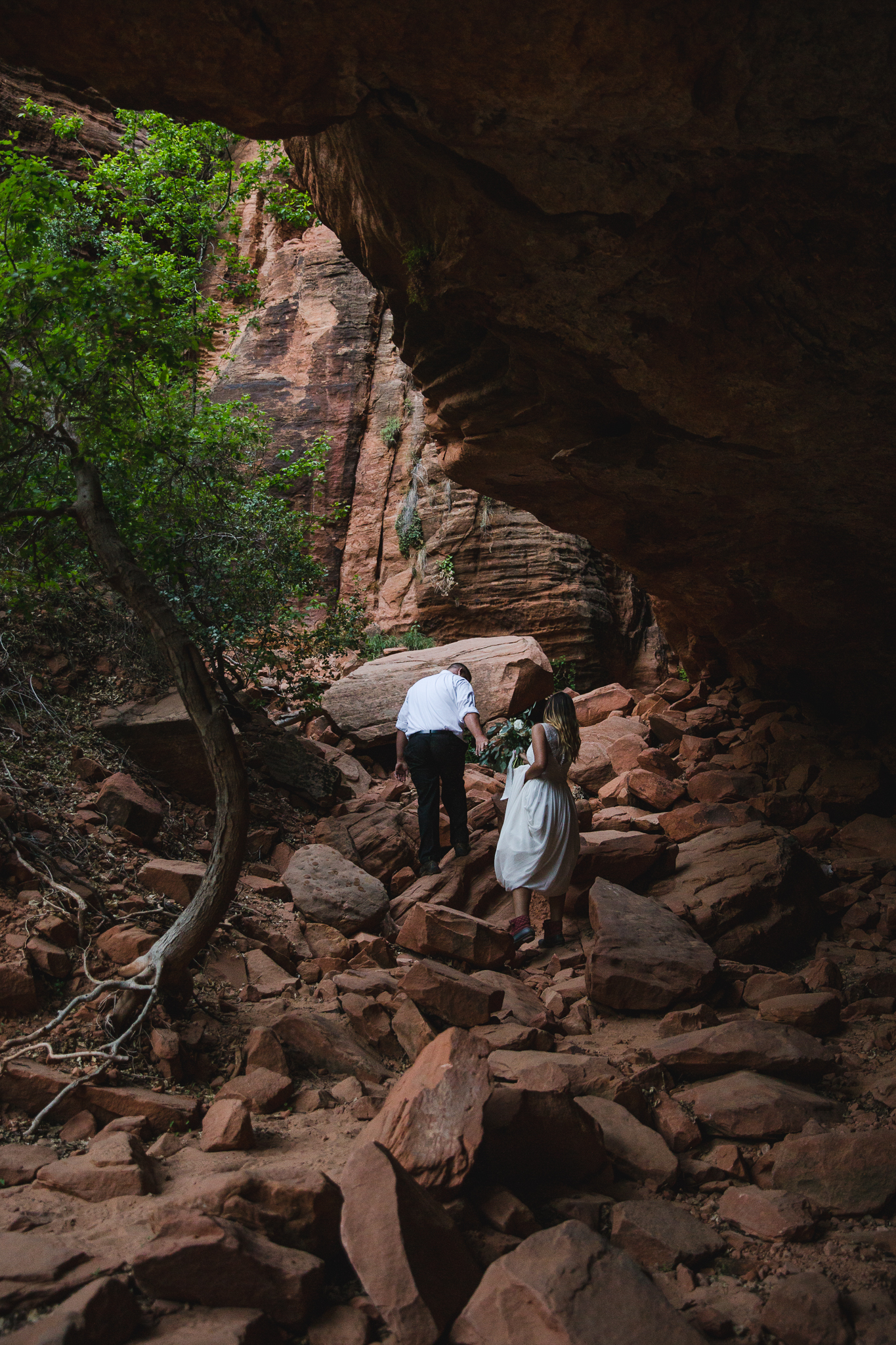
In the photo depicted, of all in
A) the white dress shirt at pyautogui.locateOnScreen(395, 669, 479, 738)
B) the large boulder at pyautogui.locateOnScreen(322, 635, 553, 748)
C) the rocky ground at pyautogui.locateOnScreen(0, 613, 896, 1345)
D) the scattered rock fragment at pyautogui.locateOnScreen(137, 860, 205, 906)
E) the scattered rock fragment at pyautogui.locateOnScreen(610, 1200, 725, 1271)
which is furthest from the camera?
the large boulder at pyautogui.locateOnScreen(322, 635, 553, 748)

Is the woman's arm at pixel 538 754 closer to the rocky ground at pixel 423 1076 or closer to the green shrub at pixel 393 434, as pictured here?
the rocky ground at pixel 423 1076

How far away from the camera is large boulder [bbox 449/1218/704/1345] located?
6.74 ft

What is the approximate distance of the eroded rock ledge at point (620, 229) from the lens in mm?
2730

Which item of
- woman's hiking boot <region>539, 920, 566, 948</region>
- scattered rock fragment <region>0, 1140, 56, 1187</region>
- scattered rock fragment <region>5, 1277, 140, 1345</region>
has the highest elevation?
scattered rock fragment <region>5, 1277, 140, 1345</region>

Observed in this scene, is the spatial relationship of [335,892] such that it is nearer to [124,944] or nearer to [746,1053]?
[124,944]

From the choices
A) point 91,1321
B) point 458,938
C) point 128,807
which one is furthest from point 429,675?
point 91,1321

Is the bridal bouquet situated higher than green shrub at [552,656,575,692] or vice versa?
the bridal bouquet

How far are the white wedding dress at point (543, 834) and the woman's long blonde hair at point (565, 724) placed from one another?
0.04 metres

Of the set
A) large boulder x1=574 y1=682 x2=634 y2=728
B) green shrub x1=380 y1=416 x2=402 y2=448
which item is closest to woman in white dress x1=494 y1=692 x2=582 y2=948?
large boulder x1=574 y1=682 x2=634 y2=728

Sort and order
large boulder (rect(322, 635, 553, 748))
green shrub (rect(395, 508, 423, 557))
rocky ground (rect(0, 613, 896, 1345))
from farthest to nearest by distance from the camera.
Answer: green shrub (rect(395, 508, 423, 557)) → large boulder (rect(322, 635, 553, 748)) → rocky ground (rect(0, 613, 896, 1345))

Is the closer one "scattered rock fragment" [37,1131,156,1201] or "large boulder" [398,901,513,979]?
"scattered rock fragment" [37,1131,156,1201]

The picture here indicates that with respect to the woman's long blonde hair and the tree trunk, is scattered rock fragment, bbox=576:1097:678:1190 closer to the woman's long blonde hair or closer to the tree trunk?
the tree trunk

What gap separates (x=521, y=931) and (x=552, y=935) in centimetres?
26

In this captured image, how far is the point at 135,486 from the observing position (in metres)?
6.23
